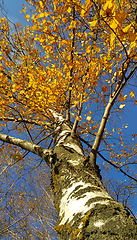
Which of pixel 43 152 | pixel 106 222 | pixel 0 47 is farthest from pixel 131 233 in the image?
pixel 0 47

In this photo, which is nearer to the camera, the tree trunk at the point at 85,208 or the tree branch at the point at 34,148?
the tree trunk at the point at 85,208

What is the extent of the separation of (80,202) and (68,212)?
12 cm

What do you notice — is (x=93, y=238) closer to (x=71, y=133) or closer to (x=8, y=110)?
(x=71, y=133)

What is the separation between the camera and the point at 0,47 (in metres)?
5.52

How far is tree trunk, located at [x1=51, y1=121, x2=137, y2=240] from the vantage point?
2.41 ft

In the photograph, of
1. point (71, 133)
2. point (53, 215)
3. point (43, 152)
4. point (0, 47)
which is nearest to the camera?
point (43, 152)

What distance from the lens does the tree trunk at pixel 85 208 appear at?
734 millimetres

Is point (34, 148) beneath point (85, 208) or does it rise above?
above

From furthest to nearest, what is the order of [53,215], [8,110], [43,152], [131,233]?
1. [53,215]
2. [8,110]
3. [43,152]
4. [131,233]

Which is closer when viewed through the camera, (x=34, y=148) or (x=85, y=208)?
(x=85, y=208)

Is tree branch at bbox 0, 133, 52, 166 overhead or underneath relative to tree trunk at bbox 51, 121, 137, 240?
overhead

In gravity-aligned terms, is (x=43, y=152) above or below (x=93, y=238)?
above

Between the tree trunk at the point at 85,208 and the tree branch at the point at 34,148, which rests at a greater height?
the tree branch at the point at 34,148

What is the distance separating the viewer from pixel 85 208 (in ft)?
3.03
